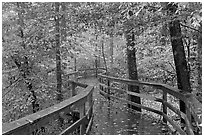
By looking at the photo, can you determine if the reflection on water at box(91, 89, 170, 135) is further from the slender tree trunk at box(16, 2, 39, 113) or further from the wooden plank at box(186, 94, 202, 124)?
the slender tree trunk at box(16, 2, 39, 113)

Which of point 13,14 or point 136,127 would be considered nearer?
point 136,127

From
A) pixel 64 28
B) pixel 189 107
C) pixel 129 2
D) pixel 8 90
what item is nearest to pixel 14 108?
pixel 8 90

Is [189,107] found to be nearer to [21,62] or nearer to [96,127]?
[96,127]

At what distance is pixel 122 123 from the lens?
18.9 ft

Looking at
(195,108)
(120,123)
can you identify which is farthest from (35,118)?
(120,123)

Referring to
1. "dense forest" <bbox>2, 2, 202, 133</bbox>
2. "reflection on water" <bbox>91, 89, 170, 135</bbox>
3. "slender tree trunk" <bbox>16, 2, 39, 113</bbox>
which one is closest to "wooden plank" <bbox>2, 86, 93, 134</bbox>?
"reflection on water" <bbox>91, 89, 170, 135</bbox>

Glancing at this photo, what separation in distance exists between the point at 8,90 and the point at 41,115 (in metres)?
5.43

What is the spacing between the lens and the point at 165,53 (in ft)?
25.8

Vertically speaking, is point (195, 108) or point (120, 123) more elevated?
point (195, 108)

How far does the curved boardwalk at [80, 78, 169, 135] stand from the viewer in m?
5.11

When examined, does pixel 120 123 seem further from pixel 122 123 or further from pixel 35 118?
pixel 35 118

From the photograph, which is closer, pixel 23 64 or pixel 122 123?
pixel 122 123

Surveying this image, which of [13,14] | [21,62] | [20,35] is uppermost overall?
[13,14]

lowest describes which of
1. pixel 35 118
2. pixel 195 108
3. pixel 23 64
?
pixel 195 108
